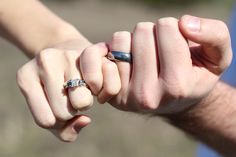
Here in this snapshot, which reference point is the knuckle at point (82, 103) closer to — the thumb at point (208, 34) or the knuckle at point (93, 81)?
the knuckle at point (93, 81)

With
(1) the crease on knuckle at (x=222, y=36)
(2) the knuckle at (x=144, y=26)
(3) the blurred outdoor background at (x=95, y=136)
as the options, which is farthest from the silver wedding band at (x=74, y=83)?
(3) the blurred outdoor background at (x=95, y=136)

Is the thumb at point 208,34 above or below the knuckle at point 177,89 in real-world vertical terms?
above

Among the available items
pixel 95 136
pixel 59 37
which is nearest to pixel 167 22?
pixel 59 37

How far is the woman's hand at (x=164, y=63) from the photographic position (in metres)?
1.28

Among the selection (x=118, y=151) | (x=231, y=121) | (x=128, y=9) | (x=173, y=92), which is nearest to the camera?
(x=173, y=92)

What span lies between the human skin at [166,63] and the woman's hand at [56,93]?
0.03 meters

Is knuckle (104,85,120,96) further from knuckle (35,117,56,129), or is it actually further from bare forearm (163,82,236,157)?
bare forearm (163,82,236,157)

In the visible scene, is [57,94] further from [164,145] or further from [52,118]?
[164,145]

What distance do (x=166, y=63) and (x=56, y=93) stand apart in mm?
193

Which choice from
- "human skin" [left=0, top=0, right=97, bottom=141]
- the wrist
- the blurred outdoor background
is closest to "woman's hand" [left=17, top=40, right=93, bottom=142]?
"human skin" [left=0, top=0, right=97, bottom=141]

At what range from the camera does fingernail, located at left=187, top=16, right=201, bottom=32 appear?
1.28 metres

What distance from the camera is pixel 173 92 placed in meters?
1.30

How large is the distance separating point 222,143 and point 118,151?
2709 mm

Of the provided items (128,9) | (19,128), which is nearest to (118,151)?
(19,128)
